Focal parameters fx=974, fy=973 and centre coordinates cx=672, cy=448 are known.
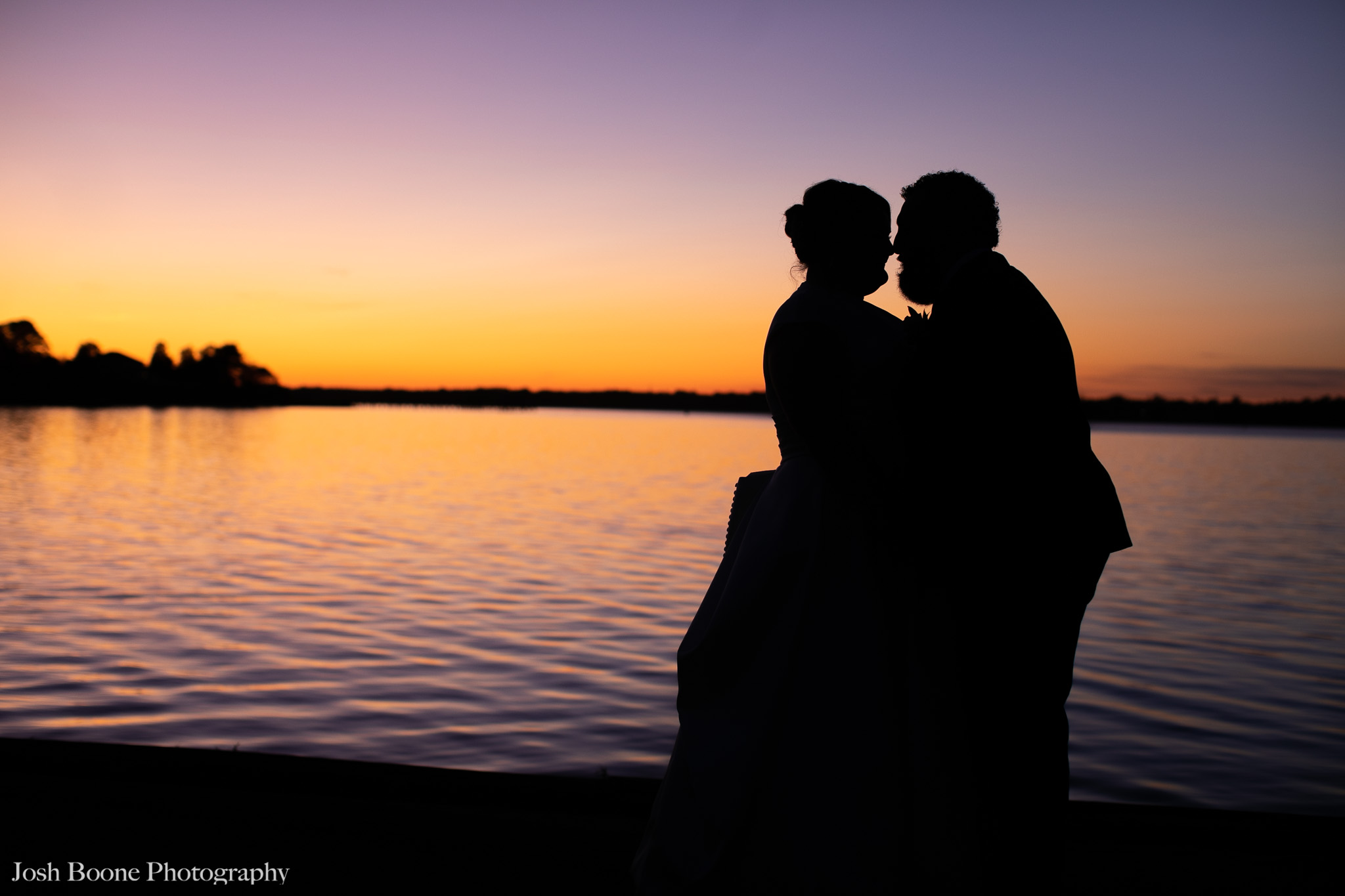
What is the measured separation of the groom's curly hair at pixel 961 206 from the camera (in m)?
2.84

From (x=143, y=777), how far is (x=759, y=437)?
245 feet

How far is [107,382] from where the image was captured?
417 ft

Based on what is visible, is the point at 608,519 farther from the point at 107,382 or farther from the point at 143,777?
the point at 107,382

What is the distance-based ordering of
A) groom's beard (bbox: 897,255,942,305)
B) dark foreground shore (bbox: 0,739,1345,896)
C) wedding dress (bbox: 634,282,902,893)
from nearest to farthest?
1. wedding dress (bbox: 634,282,902,893)
2. groom's beard (bbox: 897,255,942,305)
3. dark foreground shore (bbox: 0,739,1345,896)

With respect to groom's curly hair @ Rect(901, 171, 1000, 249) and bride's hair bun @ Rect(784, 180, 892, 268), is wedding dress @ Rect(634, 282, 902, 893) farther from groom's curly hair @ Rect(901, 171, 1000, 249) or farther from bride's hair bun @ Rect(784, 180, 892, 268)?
groom's curly hair @ Rect(901, 171, 1000, 249)

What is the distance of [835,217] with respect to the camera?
299 centimetres

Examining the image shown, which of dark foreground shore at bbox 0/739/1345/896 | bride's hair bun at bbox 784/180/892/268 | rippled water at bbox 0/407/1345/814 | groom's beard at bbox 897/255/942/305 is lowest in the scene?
rippled water at bbox 0/407/1345/814

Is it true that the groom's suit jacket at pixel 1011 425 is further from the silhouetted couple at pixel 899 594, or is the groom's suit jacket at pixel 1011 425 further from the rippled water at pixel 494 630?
the rippled water at pixel 494 630

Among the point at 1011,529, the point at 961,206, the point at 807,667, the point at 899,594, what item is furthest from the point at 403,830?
the point at 961,206

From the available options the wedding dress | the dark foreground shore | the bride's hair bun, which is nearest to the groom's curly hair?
the bride's hair bun

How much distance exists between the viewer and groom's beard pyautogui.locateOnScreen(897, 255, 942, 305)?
115 inches

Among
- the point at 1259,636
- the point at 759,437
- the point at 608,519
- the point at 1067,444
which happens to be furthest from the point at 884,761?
the point at 759,437

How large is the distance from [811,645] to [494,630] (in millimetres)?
8619

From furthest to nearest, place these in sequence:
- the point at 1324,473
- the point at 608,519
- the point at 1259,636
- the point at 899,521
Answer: the point at 1324,473 → the point at 608,519 → the point at 1259,636 → the point at 899,521
